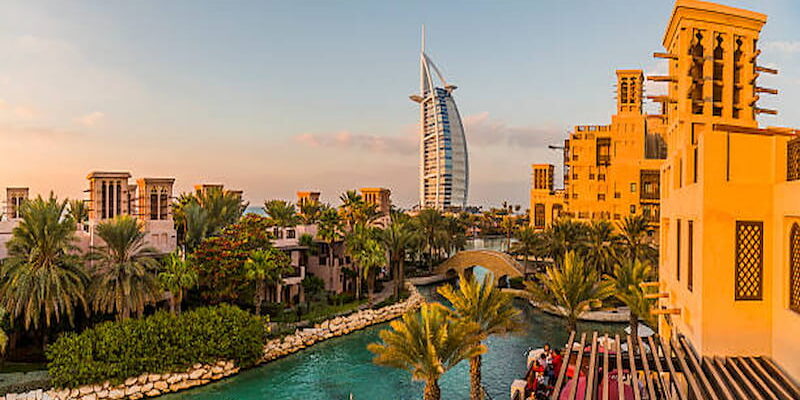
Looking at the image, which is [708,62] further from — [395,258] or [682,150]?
[395,258]

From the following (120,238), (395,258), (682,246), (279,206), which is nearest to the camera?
(682,246)

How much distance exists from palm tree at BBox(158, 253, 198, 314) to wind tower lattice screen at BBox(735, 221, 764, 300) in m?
22.4

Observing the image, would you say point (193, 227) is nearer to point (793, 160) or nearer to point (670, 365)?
point (670, 365)

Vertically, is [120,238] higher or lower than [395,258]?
higher

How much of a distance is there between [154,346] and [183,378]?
1705 millimetres

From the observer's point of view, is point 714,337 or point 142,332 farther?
point 142,332

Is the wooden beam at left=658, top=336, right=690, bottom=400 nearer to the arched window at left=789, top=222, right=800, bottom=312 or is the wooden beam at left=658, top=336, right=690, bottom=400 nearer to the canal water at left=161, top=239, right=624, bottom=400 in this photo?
the arched window at left=789, top=222, right=800, bottom=312

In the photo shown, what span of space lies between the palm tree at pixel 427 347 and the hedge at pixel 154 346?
9.24 metres

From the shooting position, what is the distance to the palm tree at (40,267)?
1923 centimetres

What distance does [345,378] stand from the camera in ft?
73.0

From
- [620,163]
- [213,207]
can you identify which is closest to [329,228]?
[213,207]

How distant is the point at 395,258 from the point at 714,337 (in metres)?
31.3

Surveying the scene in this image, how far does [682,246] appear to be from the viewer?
10039 mm

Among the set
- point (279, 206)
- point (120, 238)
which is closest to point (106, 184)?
point (120, 238)
